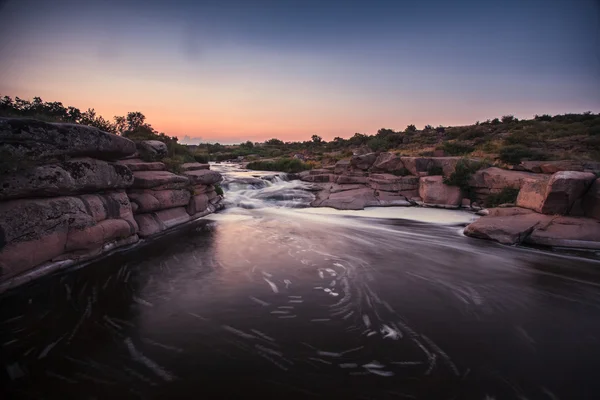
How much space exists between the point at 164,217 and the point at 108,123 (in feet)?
17.5

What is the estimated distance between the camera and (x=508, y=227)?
382 inches

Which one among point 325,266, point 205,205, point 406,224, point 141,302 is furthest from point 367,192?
point 141,302

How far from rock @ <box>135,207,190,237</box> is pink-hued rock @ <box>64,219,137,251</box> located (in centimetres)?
90

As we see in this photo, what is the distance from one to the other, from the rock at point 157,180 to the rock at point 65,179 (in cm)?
105

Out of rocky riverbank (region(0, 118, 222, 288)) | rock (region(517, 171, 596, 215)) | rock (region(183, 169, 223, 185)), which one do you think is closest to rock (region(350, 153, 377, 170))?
rock (region(183, 169, 223, 185))

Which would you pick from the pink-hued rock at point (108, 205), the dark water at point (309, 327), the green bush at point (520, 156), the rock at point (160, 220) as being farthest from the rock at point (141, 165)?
the green bush at point (520, 156)

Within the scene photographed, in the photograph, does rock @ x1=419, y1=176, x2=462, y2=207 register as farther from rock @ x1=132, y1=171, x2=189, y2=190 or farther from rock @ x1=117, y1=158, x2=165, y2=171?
rock @ x1=117, y1=158, x2=165, y2=171

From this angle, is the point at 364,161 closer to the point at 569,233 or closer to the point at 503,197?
the point at 503,197

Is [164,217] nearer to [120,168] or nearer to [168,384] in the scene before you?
[120,168]

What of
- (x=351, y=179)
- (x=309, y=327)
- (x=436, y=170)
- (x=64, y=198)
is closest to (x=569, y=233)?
(x=436, y=170)

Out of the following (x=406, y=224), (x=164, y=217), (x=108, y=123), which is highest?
(x=108, y=123)

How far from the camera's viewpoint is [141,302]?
562cm

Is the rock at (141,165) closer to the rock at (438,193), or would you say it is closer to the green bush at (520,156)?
the rock at (438,193)

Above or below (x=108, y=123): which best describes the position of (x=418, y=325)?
below
